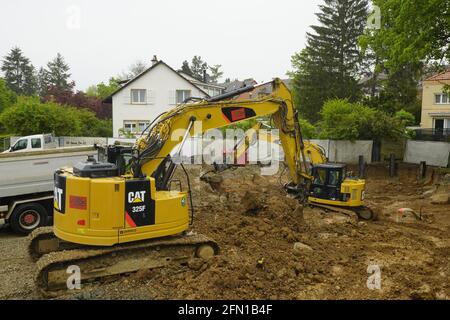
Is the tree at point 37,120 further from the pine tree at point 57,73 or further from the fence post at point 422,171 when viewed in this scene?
the pine tree at point 57,73

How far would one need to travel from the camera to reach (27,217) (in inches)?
407

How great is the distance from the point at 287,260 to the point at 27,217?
6853 millimetres

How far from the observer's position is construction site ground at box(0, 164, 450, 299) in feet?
21.2

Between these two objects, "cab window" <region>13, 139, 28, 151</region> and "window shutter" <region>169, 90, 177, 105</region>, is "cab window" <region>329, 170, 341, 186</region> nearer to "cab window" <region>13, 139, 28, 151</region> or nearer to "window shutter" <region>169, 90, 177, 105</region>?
"cab window" <region>13, 139, 28, 151</region>

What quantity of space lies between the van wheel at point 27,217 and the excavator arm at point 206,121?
13.9 feet

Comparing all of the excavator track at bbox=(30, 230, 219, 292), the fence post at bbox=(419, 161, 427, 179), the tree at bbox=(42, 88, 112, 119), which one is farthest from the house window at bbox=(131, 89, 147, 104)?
the excavator track at bbox=(30, 230, 219, 292)

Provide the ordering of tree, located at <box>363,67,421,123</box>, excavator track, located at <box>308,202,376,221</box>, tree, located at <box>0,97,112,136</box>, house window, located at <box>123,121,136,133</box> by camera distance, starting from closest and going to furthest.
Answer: excavator track, located at <box>308,202,376,221</box>
tree, located at <box>0,97,112,136</box>
house window, located at <box>123,121,136,133</box>
tree, located at <box>363,67,421,123</box>

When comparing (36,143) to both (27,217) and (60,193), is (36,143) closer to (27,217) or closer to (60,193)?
(27,217)

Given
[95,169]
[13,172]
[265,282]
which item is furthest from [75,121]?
[265,282]

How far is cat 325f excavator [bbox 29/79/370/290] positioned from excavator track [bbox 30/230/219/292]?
1cm

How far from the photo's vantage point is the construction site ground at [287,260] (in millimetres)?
6465

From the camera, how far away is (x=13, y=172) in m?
10.1

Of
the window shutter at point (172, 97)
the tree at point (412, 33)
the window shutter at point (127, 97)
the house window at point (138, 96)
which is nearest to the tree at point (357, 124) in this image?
the tree at point (412, 33)
